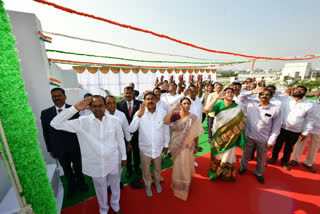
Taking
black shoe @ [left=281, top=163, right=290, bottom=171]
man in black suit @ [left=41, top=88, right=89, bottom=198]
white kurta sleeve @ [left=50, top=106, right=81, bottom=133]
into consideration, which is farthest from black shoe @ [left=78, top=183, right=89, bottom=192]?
black shoe @ [left=281, top=163, right=290, bottom=171]

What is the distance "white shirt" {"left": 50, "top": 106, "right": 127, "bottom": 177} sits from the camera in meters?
1.74

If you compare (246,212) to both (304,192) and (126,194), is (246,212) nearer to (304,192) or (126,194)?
(304,192)

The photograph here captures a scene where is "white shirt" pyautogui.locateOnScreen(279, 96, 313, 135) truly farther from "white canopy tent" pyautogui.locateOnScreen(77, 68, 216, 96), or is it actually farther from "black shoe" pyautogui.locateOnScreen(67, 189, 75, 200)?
"white canopy tent" pyautogui.locateOnScreen(77, 68, 216, 96)

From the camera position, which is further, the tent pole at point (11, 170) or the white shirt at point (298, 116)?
the white shirt at point (298, 116)

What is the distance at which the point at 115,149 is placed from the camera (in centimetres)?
193

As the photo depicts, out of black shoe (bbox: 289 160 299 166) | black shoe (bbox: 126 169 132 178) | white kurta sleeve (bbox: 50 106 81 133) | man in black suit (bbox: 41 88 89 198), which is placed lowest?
black shoe (bbox: 126 169 132 178)

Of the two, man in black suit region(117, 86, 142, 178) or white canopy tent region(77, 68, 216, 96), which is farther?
white canopy tent region(77, 68, 216, 96)

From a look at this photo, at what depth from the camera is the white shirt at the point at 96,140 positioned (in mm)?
1735

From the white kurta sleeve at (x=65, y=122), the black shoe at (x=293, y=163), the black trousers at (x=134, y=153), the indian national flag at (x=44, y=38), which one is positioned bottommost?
the black shoe at (x=293, y=163)

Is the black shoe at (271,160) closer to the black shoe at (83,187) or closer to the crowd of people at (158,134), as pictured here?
the crowd of people at (158,134)

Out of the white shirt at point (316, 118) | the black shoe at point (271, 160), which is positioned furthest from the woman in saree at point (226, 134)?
the white shirt at point (316, 118)

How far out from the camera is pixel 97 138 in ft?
5.82

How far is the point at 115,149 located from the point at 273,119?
9.53 ft

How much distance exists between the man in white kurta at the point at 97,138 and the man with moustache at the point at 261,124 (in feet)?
8.48
